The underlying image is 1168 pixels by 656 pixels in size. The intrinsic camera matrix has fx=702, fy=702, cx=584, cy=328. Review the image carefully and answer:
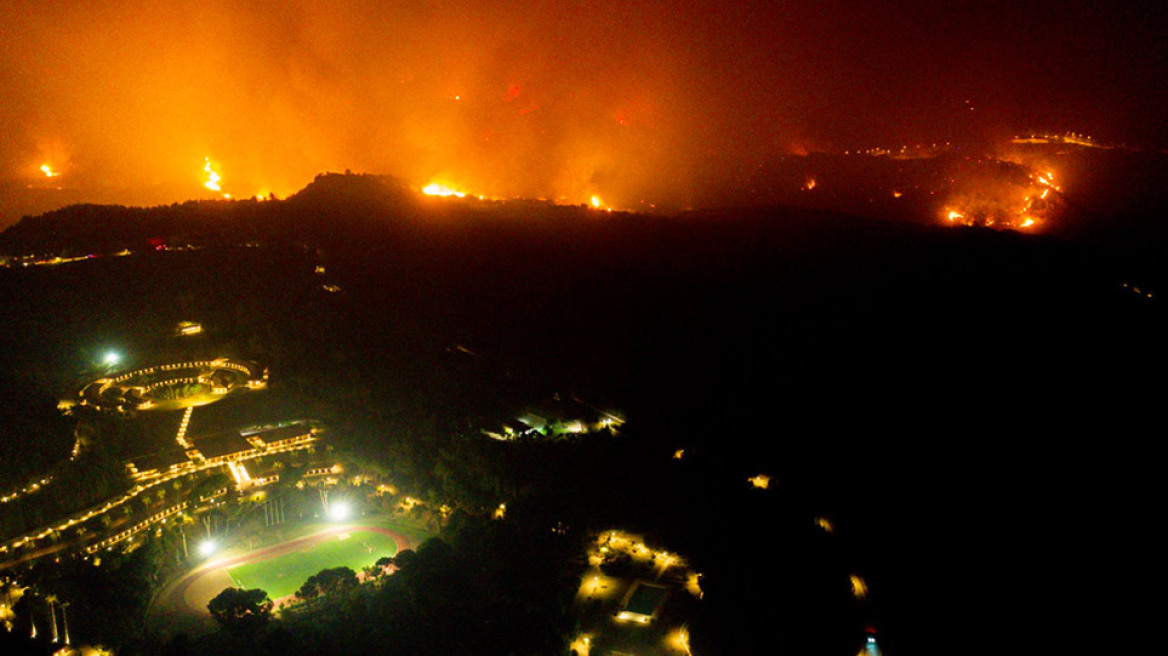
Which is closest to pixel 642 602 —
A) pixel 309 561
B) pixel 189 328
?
pixel 309 561

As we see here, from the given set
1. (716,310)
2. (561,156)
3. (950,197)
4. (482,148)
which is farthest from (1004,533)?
(482,148)

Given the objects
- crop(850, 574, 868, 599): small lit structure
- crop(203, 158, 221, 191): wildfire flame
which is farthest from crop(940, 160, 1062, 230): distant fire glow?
crop(203, 158, 221, 191): wildfire flame

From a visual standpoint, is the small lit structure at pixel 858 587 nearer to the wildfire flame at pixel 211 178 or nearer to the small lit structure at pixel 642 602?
the small lit structure at pixel 642 602

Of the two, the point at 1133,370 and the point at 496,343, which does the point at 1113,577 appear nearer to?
the point at 1133,370

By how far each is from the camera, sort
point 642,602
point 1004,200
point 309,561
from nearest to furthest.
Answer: point 642,602
point 309,561
point 1004,200

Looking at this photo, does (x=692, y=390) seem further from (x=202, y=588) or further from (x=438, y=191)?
(x=438, y=191)

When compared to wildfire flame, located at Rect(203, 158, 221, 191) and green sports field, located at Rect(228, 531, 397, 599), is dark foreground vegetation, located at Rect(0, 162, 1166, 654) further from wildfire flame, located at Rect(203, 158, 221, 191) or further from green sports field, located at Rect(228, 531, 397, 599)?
wildfire flame, located at Rect(203, 158, 221, 191)
